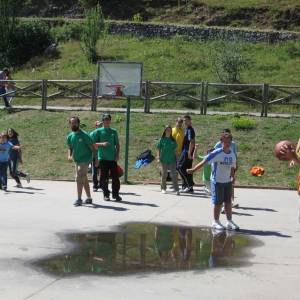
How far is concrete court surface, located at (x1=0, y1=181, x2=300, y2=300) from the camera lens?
26.0 ft

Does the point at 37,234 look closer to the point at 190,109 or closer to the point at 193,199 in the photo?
the point at 193,199

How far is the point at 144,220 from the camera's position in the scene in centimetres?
1259

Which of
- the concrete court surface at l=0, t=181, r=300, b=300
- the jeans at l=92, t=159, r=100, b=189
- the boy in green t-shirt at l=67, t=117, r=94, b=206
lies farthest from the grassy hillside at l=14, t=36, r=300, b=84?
the boy in green t-shirt at l=67, t=117, r=94, b=206

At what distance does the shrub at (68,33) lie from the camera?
142 ft

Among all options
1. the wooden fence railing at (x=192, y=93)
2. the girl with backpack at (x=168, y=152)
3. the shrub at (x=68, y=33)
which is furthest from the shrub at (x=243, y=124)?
the shrub at (x=68, y=33)

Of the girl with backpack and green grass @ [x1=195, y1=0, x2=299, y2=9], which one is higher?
green grass @ [x1=195, y1=0, x2=299, y2=9]

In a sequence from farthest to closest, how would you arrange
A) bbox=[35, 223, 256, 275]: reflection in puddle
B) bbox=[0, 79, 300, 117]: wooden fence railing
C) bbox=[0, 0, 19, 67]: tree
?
1. bbox=[0, 0, 19, 67]: tree
2. bbox=[0, 79, 300, 117]: wooden fence railing
3. bbox=[35, 223, 256, 275]: reflection in puddle

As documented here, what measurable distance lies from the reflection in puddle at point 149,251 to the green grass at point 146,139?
Result: 7341mm

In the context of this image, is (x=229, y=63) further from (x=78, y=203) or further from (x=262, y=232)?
(x=262, y=232)

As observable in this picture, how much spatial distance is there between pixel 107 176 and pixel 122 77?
14.4 feet

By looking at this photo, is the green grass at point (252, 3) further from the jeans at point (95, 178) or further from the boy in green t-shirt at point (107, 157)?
the boy in green t-shirt at point (107, 157)

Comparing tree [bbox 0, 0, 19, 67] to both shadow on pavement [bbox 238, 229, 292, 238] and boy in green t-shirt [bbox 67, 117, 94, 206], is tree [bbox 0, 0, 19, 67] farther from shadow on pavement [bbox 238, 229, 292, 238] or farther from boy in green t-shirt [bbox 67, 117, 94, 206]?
shadow on pavement [bbox 238, 229, 292, 238]

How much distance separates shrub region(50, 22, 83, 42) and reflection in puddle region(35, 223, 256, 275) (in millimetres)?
32336

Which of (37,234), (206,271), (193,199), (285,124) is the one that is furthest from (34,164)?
(206,271)
